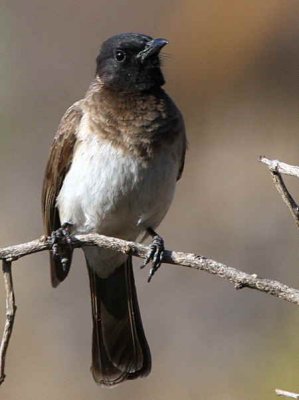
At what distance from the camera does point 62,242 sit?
450cm

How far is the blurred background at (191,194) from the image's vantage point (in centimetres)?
612

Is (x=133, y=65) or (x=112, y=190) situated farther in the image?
(x=133, y=65)

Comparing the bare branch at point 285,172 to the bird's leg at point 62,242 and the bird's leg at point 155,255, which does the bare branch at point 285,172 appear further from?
the bird's leg at point 62,242

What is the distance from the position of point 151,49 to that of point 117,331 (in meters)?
1.08

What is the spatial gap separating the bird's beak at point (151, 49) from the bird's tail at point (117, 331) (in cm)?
80

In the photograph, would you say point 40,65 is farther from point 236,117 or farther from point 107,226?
point 107,226

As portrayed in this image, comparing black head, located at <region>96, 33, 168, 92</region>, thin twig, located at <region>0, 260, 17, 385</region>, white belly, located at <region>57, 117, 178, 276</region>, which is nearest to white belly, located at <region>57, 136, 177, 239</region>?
white belly, located at <region>57, 117, 178, 276</region>

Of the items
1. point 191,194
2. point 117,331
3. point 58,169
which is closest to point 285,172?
point 58,169

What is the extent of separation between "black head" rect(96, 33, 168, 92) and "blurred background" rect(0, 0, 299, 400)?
1.52 m

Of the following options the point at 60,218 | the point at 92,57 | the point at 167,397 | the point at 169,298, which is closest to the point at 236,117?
the point at 92,57

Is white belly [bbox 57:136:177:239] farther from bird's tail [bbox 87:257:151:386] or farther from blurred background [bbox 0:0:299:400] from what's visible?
blurred background [bbox 0:0:299:400]

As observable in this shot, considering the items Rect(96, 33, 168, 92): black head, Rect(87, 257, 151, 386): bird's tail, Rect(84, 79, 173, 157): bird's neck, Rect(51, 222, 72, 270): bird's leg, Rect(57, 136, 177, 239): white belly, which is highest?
Rect(96, 33, 168, 92): black head

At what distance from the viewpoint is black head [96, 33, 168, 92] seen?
16.3 feet

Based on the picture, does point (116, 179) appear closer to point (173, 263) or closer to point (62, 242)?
point (62, 242)
